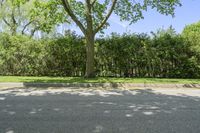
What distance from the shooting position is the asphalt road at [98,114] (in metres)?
5.07

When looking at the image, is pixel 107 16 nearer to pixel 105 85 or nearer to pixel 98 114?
pixel 105 85

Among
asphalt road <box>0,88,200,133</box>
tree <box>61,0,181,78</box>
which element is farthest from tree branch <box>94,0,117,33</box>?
asphalt road <box>0,88,200,133</box>

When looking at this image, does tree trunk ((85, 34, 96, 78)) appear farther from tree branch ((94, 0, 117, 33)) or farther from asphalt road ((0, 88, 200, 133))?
asphalt road ((0, 88, 200, 133))

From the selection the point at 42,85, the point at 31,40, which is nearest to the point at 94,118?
the point at 42,85

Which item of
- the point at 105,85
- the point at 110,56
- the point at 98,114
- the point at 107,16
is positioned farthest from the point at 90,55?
the point at 98,114

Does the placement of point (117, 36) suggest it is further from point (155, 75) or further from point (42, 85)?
point (42, 85)

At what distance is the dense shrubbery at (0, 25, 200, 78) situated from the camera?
51.5ft

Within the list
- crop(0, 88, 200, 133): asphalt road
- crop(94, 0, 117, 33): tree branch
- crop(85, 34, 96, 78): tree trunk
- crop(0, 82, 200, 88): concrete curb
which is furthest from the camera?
crop(94, 0, 117, 33): tree branch

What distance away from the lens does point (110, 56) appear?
52.5ft

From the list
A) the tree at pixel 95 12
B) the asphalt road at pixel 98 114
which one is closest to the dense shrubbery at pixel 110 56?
the tree at pixel 95 12

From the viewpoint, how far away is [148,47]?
51.7ft

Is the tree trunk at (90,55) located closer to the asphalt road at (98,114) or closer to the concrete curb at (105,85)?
the concrete curb at (105,85)

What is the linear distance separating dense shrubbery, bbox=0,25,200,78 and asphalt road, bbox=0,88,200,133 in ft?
24.4

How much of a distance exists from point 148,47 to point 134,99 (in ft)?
26.2
